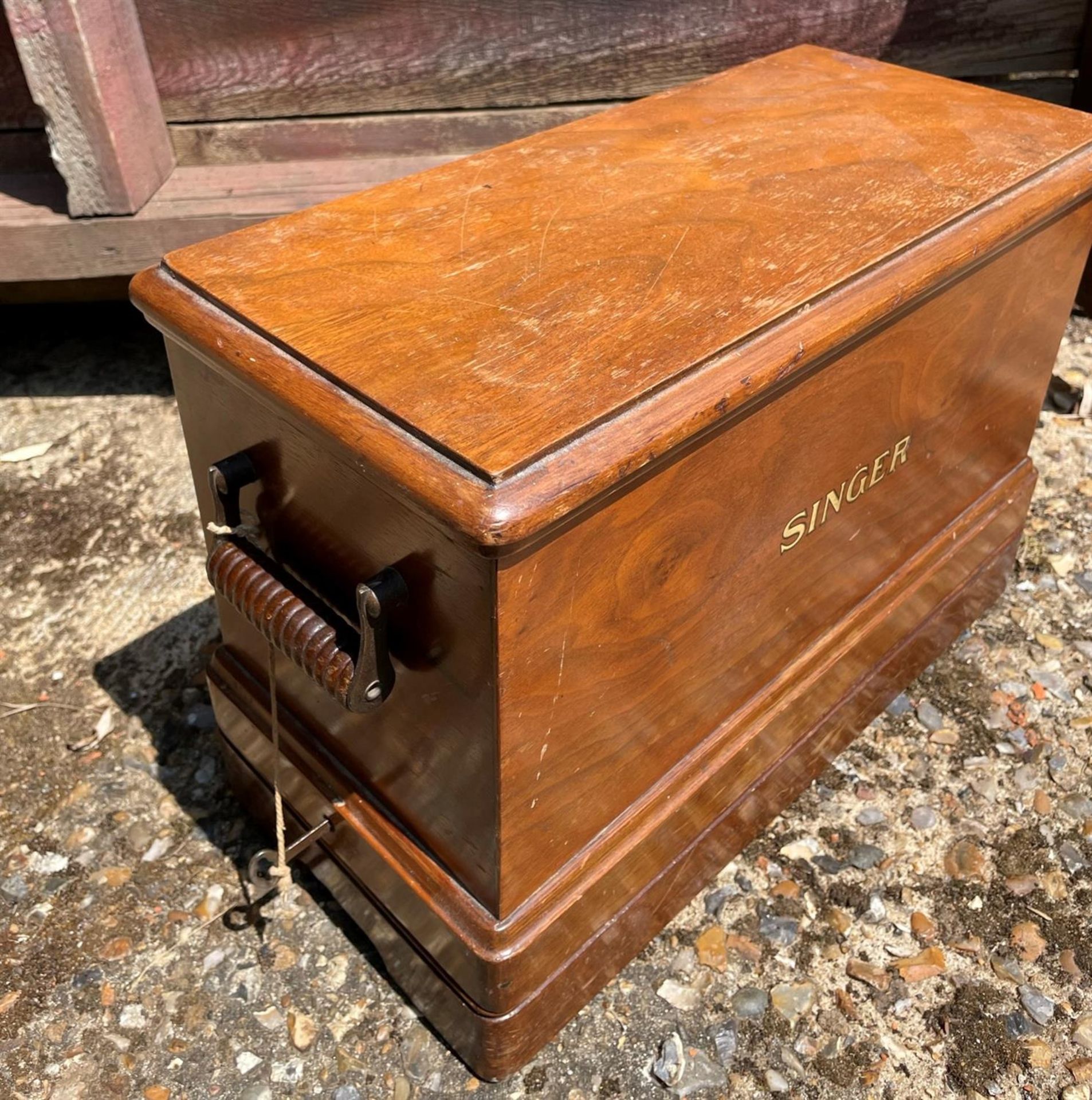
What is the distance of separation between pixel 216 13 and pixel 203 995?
183 centimetres

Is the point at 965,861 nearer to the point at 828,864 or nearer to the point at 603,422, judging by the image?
the point at 828,864

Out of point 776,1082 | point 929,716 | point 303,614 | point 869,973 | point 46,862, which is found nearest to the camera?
point 303,614

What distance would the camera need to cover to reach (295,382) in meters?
0.98

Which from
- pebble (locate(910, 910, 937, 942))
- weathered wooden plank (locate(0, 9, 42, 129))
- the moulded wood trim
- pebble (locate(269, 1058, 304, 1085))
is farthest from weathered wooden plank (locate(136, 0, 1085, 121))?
pebble (locate(269, 1058, 304, 1085))

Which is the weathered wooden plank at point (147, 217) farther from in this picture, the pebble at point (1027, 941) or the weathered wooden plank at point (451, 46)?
the pebble at point (1027, 941)

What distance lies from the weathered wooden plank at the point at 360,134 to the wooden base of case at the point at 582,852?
130cm

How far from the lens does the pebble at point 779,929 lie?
57.5 inches

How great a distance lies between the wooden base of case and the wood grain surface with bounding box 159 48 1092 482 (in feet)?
1.75

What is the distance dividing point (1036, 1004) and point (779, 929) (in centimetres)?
32

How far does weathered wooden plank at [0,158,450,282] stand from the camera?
222 centimetres

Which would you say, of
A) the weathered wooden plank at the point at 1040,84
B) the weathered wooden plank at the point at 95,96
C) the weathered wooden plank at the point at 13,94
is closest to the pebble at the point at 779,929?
the weathered wooden plank at the point at 95,96

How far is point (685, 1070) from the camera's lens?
4.31 feet

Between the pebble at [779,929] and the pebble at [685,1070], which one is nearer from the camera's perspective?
the pebble at [685,1070]

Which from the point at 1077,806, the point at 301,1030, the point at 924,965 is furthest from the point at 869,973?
the point at 301,1030
